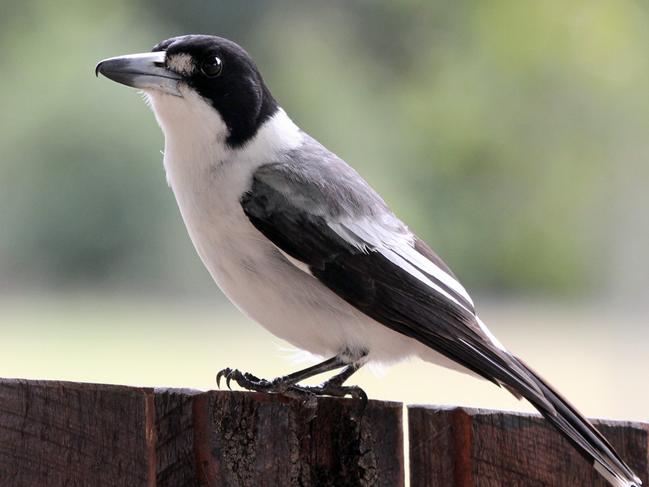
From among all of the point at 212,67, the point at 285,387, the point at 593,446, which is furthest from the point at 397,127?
the point at 593,446

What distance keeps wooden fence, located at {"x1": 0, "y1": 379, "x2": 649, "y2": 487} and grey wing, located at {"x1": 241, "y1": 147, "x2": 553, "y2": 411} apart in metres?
0.31

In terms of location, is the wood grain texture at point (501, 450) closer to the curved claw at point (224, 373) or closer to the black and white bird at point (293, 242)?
the black and white bird at point (293, 242)

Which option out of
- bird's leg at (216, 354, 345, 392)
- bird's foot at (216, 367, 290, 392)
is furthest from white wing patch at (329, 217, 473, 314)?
bird's foot at (216, 367, 290, 392)

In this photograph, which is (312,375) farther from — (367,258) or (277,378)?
(367,258)

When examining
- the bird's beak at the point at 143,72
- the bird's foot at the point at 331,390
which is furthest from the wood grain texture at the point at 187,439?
the bird's beak at the point at 143,72

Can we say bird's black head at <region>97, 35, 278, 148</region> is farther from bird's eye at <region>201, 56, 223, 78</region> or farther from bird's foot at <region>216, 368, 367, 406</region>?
bird's foot at <region>216, 368, 367, 406</region>

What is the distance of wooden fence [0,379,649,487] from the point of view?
1.78 metres

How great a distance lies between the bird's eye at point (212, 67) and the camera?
2.36m

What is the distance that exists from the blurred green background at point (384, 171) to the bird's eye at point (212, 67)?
5.45 m

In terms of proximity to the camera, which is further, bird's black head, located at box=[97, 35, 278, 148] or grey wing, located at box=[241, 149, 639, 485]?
bird's black head, located at box=[97, 35, 278, 148]

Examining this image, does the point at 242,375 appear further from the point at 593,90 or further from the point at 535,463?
the point at 593,90

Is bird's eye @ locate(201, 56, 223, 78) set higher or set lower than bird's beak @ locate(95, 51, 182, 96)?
higher

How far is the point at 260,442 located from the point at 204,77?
2.90ft

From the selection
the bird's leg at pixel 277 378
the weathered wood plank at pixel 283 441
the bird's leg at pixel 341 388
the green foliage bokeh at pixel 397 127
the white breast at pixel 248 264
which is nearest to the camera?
the weathered wood plank at pixel 283 441
